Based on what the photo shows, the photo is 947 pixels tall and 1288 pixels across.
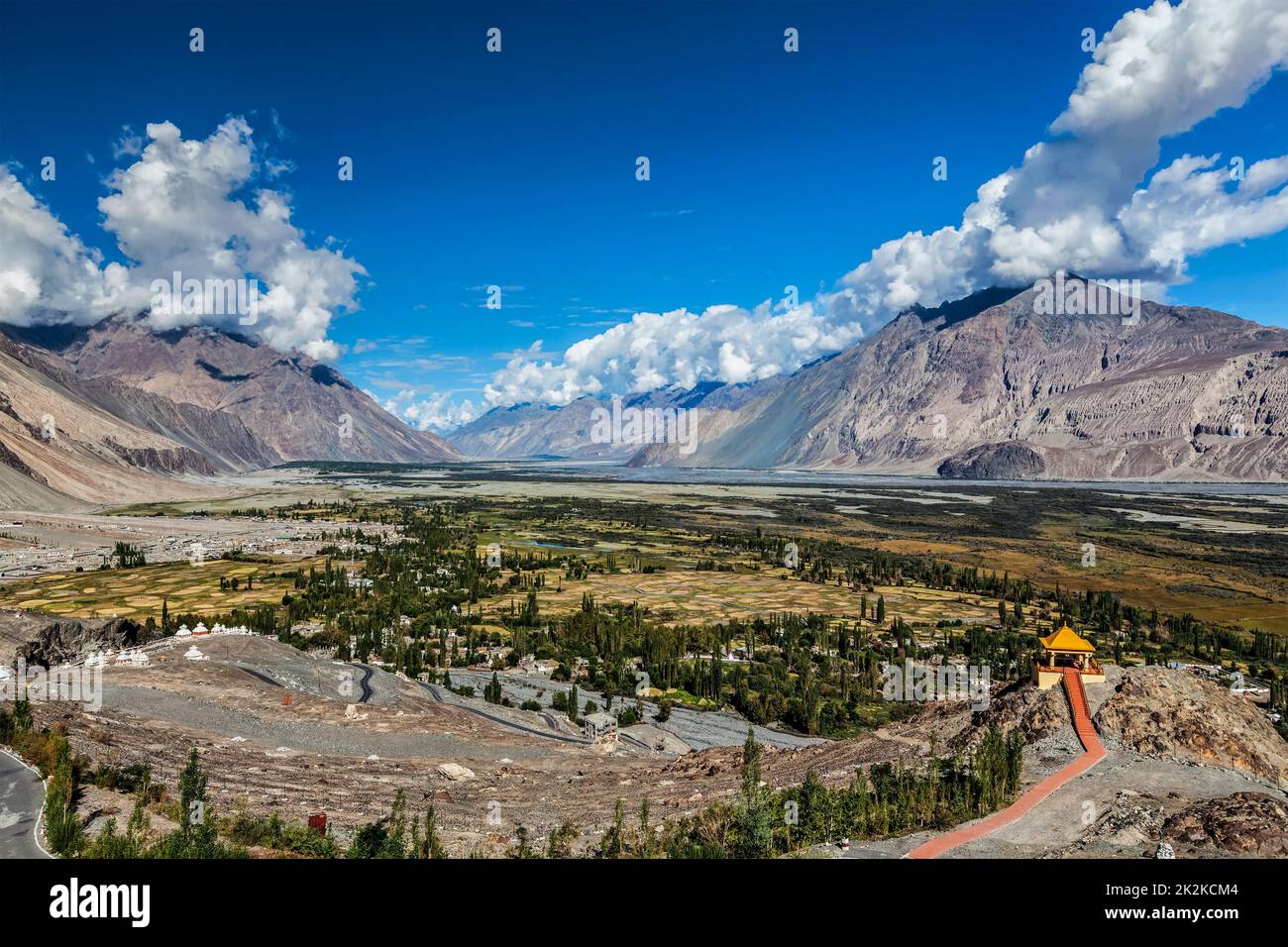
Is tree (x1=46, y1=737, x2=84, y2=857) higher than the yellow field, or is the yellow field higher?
tree (x1=46, y1=737, x2=84, y2=857)

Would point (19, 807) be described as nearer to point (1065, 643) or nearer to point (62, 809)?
point (62, 809)

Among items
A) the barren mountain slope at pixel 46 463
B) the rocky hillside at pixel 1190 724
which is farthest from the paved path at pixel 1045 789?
the barren mountain slope at pixel 46 463

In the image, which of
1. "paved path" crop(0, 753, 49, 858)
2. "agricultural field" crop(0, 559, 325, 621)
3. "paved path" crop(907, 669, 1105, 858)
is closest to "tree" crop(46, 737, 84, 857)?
"paved path" crop(0, 753, 49, 858)

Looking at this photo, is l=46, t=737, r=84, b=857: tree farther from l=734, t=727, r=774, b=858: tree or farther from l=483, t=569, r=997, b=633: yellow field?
l=483, t=569, r=997, b=633: yellow field

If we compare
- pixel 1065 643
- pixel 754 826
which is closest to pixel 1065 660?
pixel 1065 643

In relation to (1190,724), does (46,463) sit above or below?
above

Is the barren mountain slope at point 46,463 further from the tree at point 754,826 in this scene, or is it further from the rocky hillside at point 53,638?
the tree at point 754,826

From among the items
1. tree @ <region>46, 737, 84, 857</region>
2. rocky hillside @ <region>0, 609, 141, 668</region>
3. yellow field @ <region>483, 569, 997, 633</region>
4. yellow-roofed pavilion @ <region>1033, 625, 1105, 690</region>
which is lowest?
yellow field @ <region>483, 569, 997, 633</region>
